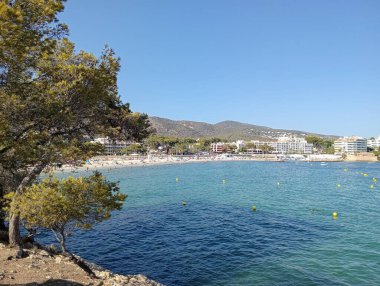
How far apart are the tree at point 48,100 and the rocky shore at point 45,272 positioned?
4.79ft

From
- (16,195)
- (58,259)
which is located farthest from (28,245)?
(16,195)

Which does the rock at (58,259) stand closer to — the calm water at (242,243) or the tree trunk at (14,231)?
the tree trunk at (14,231)

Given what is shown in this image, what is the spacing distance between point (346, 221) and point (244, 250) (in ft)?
46.8

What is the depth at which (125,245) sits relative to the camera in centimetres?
2328

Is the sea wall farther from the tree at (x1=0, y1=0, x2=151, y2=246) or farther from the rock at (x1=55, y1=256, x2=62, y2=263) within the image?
the rock at (x1=55, y1=256, x2=62, y2=263)

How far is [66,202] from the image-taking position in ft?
36.9

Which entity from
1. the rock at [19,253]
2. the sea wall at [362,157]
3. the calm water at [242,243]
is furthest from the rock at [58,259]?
the sea wall at [362,157]

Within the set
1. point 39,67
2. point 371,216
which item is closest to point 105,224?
point 39,67

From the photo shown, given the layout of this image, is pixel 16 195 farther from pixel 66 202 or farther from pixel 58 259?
pixel 58 259

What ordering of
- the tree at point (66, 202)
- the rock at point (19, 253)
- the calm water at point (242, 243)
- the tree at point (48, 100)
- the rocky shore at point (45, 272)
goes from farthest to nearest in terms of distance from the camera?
the calm water at point (242, 243) < the rock at point (19, 253) < the rocky shore at point (45, 272) < the tree at point (66, 202) < the tree at point (48, 100)

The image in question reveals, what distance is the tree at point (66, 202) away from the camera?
11.0m

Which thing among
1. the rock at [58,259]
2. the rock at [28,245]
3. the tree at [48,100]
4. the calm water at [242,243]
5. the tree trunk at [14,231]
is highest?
the tree at [48,100]

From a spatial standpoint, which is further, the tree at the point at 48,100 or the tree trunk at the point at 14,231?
the tree trunk at the point at 14,231

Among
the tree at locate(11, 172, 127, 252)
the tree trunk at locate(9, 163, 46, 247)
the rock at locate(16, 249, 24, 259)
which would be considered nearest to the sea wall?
the tree at locate(11, 172, 127, 252)
